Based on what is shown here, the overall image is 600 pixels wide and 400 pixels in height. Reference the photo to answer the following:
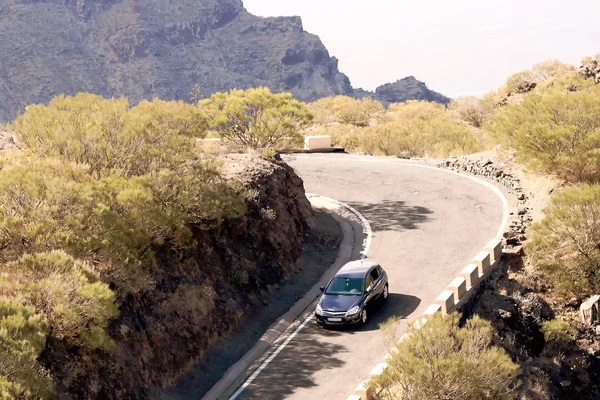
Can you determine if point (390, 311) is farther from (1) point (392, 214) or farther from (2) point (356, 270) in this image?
(1) point (392, 214)

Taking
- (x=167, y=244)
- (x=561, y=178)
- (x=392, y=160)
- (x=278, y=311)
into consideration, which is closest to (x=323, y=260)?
(x=278, y=311)

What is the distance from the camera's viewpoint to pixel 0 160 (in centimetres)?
2111

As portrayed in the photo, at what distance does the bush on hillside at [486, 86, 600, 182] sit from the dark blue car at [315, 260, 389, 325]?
12.4 meters

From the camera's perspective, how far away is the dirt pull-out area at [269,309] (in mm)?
18781

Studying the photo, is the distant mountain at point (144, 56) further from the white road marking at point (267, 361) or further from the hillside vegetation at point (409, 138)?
the white road marking at point (267, 361)

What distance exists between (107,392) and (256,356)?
16.8 feet

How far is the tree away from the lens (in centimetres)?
3572

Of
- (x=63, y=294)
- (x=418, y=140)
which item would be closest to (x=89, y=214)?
(x=63, y=294)

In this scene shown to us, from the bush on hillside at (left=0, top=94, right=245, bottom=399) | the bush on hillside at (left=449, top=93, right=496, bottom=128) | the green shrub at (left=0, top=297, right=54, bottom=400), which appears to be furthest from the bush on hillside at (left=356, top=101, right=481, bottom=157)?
the green shrub at (left=0, top=297, right=54, bottom=400)

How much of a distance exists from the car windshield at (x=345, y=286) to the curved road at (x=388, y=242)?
111 cm

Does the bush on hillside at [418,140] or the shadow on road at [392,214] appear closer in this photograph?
the shadow on road at [392,214]

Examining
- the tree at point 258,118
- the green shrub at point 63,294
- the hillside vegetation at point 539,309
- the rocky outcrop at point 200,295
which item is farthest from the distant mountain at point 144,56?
the green shrub at point 63,294

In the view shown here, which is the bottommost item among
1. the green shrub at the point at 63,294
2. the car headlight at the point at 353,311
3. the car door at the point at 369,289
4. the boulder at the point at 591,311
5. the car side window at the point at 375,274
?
the boulder at the point at 591,311

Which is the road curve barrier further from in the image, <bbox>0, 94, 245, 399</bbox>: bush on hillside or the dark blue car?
<bbox>0, 94, 245, 399</bbox>: bush on hillside
